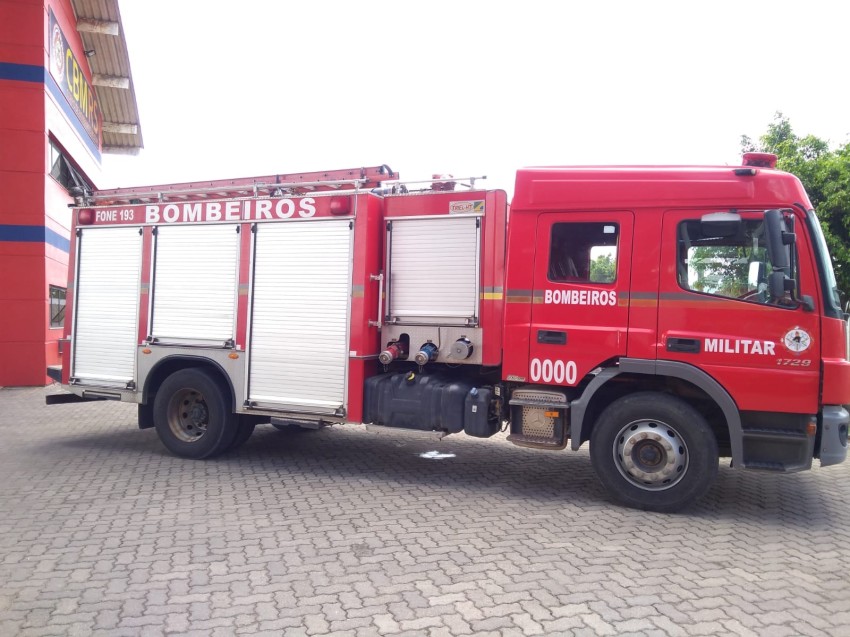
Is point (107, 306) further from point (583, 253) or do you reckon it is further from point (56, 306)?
point (56, 306)

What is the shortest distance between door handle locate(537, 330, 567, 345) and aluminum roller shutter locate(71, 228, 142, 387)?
4.82 meters

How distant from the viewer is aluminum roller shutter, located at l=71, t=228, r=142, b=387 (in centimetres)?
806

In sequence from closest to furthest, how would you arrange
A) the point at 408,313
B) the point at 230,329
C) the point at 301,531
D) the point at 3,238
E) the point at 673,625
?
the point at 673,625 → the point at 301,531 → the point at 408,313 → the point at 230,329 → the point at 3,238

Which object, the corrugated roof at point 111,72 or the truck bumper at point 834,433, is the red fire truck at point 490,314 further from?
the corrugated roof at point 111,72

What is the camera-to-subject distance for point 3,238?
15125mm

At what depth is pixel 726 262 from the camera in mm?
5656

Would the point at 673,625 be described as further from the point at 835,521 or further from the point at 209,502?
the point at 209,502

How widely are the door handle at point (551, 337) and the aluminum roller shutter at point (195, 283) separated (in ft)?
11.2

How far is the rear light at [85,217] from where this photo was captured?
837 centimetres

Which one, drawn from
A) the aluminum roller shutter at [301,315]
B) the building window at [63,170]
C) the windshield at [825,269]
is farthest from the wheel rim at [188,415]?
the building window at [63,170]

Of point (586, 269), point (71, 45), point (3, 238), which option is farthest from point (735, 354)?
point (71, 45)

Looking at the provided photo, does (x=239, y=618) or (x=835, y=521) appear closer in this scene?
(x=239, y=618)

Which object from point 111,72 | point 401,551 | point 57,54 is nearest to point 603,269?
point 401,551

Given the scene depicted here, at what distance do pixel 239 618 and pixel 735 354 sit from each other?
13.8 ft
